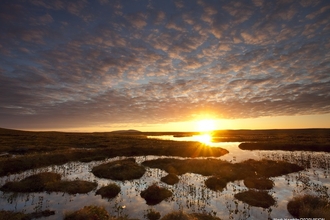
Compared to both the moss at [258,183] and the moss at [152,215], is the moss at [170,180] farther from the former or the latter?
the moss at [152,215]

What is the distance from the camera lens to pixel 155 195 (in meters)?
19.3

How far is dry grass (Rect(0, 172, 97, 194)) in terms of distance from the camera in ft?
68.8

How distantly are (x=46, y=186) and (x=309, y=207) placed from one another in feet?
81.3

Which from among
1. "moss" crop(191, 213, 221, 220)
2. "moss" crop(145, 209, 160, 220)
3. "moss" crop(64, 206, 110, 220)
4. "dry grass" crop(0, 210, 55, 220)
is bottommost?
"moss" crop(145, 209, 160, 220)

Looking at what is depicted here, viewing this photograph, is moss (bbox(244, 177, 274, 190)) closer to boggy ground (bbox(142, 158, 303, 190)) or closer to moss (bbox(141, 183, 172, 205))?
boggy ground (bbox(142, 158, 303, 190))

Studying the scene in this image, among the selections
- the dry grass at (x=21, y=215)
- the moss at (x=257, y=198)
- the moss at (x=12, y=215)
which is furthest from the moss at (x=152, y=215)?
the moss at (x=12, y=215)

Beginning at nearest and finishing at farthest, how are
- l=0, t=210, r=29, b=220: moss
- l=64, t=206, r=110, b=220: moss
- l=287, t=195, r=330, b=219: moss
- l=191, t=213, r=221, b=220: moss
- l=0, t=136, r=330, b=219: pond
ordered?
l=64, t=206, r=110, b=220: moss, l=287, t=195, r=330, b=219: moss, l=0, t=210, r=29, b=220: moss, l=191, t=213, r=221, b=220: moss, l=0, t=136, r=330, b=219: pond

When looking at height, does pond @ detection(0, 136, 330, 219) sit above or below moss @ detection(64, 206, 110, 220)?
below

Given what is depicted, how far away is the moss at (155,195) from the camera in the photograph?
18.8 meters

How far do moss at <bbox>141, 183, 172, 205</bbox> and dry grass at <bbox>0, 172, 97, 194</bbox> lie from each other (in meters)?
6.56

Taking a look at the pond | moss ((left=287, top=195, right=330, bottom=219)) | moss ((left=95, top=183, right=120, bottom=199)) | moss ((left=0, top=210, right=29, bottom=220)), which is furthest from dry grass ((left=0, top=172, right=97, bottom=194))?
moss ((left=287, top=195, right=330, bottom=219))

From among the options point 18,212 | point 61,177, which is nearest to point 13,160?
point 61,177

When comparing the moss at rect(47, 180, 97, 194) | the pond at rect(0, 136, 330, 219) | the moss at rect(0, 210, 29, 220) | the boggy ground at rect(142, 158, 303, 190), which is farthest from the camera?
the boggy ground at rect(142, 158, 303, 190)

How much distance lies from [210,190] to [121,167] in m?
13.4
